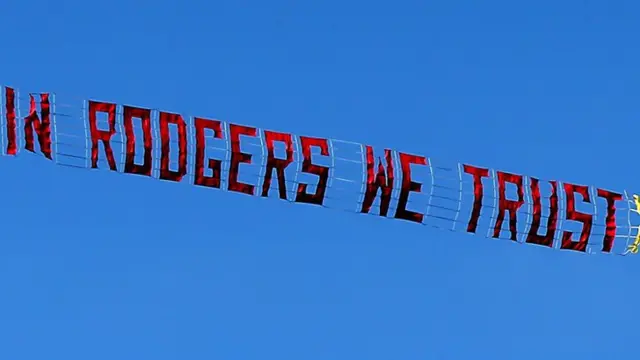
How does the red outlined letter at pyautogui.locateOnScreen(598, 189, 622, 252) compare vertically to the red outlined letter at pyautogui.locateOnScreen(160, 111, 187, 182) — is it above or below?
below

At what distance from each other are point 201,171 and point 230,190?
82cm

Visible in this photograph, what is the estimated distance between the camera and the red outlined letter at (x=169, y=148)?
35844 mm

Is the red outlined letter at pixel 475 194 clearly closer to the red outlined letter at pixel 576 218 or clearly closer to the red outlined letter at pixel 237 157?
the red outlined letter at pixel 576 218

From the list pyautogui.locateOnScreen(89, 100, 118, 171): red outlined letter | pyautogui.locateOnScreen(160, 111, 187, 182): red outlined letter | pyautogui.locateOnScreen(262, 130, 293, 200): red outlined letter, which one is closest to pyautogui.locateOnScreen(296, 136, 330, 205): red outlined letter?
pyautogui.locateOnScreen(262, 130, 293, 200): red outlined letter

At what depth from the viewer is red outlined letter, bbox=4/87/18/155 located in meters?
35.2

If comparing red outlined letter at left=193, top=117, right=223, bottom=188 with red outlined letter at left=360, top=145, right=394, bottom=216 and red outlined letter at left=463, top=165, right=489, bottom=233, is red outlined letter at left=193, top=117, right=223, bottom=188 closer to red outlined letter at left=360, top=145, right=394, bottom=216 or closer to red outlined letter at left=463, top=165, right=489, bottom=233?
red outlined letter at left=360, top=145, right=394, bottom=216

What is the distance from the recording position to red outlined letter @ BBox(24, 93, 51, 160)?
1398 inches

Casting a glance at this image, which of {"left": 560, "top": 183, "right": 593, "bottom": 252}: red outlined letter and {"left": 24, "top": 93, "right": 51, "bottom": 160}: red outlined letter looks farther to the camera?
{"left": 560, "top": 183, "right": 593, "bottom": 252}: red outlined letter

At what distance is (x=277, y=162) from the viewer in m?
36.5

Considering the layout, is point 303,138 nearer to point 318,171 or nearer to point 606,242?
point 318,171

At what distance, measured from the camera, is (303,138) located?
3681 centimetres

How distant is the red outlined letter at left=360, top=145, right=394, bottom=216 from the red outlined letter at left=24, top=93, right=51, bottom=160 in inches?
284

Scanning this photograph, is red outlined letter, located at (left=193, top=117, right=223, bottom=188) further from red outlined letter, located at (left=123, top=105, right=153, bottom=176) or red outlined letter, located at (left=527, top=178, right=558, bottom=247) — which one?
red outlined letter, located at (left=527, top=178, right=558, bottom=247)

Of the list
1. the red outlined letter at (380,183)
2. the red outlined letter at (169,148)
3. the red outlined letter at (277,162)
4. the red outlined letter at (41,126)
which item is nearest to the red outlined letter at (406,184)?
the red outlined letter at (380,183)
